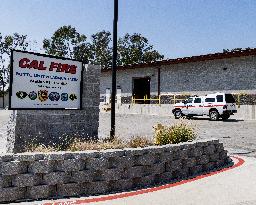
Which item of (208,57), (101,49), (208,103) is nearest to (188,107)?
(208,103)

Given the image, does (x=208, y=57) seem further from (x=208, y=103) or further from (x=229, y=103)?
(x=229, y=103)

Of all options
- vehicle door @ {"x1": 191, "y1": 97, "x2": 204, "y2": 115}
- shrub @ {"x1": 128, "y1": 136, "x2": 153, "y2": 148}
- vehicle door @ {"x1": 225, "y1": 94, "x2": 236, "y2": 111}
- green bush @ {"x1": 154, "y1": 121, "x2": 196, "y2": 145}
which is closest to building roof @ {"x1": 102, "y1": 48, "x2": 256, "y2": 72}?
vehicle door @ {"x1": 225, "y1": 94, "x2": 236, "y2": 111}

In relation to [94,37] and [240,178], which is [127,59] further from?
[240,178]

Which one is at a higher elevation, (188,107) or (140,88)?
(140,88)

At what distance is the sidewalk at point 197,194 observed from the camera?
5.82 metres

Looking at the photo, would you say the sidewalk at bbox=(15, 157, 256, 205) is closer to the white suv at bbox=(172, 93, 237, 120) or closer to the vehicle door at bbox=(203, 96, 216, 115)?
the white suv at bbox=(172, 93, 237, 120)

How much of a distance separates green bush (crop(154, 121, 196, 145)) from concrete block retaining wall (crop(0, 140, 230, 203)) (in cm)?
83

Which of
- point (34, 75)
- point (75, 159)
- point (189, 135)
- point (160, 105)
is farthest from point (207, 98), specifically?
point (75, 159)

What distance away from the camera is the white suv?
25.2m

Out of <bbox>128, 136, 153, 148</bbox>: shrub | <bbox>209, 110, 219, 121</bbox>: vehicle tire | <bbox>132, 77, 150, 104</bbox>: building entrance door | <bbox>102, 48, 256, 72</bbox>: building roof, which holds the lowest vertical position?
<bbox>128, 136, 153, 148</bbox>: shrub

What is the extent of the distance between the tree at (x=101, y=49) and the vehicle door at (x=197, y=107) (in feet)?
200

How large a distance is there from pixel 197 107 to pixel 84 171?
71.8 ft

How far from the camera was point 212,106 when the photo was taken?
84.7 feet

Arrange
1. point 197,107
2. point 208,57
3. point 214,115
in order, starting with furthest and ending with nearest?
1. point 208,57
2. point 197,107
3. point 214,115
